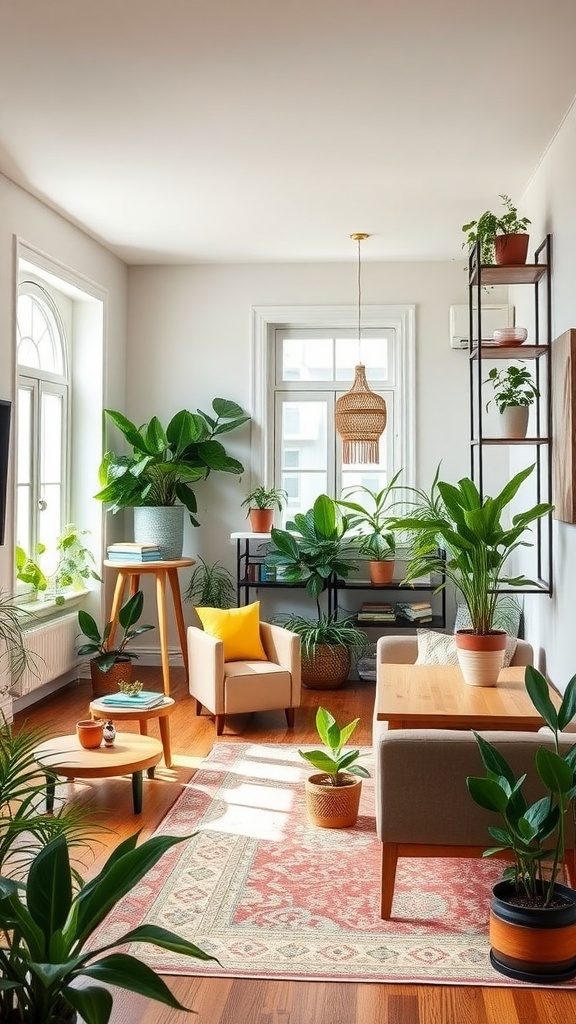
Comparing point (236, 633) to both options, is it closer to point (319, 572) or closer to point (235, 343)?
point (319, 572)

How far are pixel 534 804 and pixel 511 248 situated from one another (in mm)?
2997

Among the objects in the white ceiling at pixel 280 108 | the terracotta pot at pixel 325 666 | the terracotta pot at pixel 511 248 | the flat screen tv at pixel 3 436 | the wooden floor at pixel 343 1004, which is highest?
the white ceiling at pixel 280 108

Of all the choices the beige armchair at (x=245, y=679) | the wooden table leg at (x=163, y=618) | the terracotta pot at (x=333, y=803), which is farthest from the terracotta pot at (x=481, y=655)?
the wooden table leg at (x=163, y=618)

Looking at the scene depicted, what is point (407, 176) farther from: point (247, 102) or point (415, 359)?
point (415, 359)

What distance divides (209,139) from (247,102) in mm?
488

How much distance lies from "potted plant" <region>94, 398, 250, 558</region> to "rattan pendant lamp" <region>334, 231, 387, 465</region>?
2.72 ft

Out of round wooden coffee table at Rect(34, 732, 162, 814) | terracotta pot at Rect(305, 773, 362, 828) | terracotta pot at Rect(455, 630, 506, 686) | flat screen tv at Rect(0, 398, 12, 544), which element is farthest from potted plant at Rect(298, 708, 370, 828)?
flat screen tv at Rect(0, 398, 12, 544)

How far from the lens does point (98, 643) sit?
6.45 meters

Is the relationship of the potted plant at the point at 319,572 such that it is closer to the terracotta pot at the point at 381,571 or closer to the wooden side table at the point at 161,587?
the terracotta pot at the point at 381,571

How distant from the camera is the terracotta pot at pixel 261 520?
700 centimetres

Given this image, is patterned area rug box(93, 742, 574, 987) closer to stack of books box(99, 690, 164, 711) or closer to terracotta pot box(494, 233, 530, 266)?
stack of books box(99, 690, 164, 711)

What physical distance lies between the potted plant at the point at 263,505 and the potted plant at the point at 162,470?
0.80 ft

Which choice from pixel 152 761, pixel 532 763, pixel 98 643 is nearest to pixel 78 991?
pixel 532 763

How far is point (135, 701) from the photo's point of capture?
4465mm
